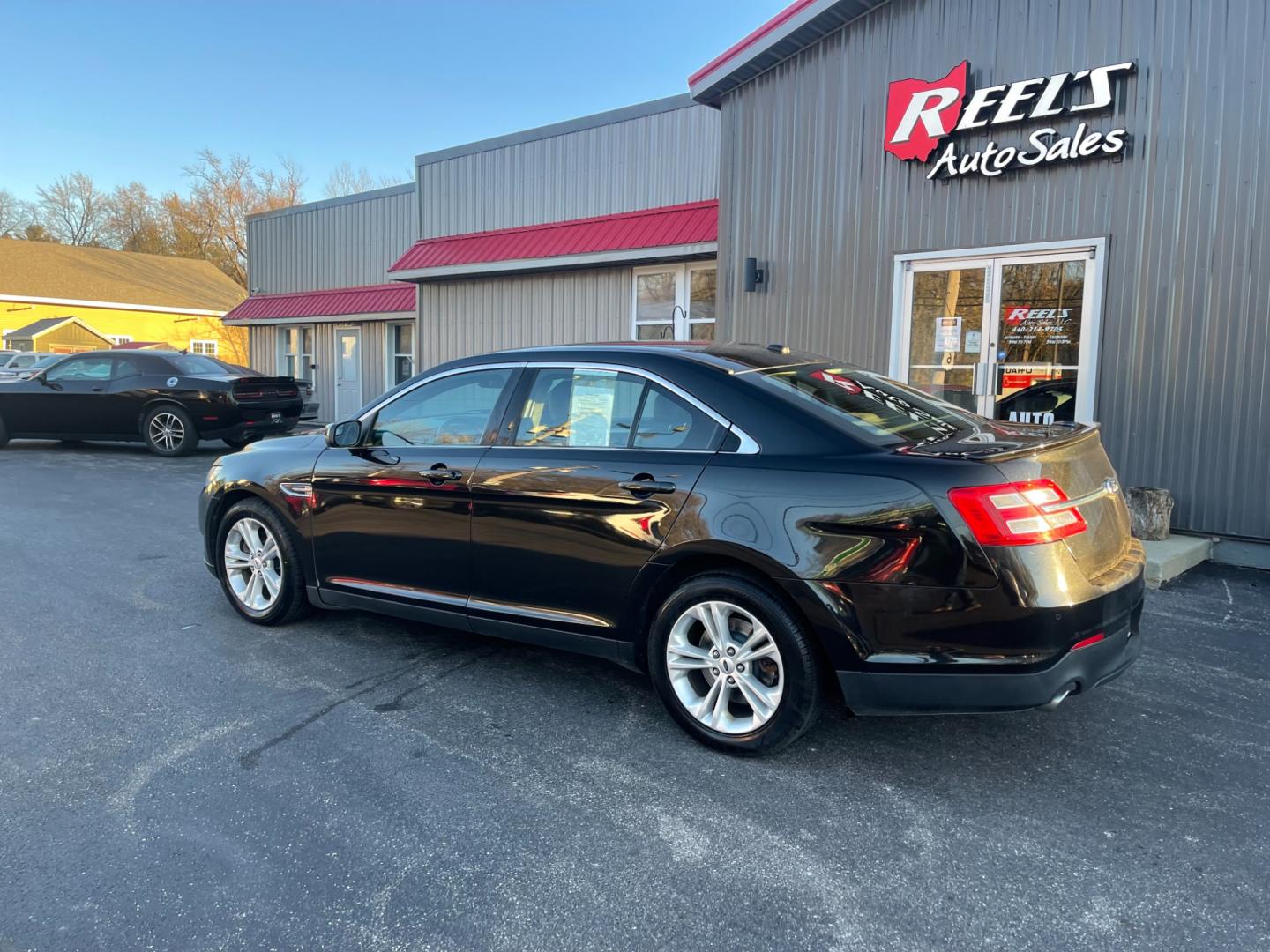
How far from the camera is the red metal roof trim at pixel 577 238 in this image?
37.2ft

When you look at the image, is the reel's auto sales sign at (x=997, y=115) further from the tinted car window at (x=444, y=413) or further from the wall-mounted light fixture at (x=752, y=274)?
the tinted car window at (x=444, y=413)

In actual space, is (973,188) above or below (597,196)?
below

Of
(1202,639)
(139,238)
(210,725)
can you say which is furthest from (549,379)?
(139,238)

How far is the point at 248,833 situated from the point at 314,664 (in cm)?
166

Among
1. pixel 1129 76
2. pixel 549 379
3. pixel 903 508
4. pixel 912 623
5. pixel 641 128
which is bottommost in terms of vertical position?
pixel 912 623

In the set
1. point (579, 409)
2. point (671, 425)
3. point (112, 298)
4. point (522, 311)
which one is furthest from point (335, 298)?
point (112, 298)

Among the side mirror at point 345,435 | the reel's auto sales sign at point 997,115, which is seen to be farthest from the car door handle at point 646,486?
the reel's auto sales sign at point 997,115

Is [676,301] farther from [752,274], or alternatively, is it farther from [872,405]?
[872,405]

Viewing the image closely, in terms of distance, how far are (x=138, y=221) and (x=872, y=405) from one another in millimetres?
59035

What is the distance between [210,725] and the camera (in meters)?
3.77

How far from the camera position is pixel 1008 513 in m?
2.96

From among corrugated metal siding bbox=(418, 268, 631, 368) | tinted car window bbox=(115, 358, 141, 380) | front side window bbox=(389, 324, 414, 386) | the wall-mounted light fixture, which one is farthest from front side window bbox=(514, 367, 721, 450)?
front side window bbox=(389, 324, 414, 386)

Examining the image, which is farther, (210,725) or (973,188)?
(973,188)

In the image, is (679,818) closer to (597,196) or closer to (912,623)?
(912,623)
